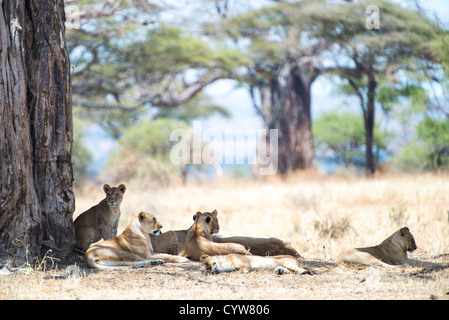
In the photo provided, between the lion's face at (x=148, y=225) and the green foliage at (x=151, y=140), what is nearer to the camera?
the lion's face at (x=148, y=225)

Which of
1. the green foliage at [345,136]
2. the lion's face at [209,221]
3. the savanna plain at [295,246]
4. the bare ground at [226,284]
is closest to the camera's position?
the bare ground at [226,284]

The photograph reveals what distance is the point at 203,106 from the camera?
1474 inches

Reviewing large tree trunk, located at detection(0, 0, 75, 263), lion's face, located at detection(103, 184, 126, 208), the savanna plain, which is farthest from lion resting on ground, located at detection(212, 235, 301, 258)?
large tree trunk, located at detection(0, 0, 75, 263)

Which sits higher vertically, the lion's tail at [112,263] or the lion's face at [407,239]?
the lion's face at [407,239]

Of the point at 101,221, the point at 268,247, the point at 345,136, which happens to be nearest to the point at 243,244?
the point at 268,247

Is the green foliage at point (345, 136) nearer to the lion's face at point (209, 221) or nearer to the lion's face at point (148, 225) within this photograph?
the lion's face at point (209, 221)

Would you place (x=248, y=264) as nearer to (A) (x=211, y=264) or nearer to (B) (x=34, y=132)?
(A) (x=211, y=264)

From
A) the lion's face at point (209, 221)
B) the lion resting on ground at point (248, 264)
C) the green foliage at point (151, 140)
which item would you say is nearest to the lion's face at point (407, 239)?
the lion resting on ground at point (248, 264)

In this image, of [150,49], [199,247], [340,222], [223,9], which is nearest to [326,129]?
[223,9]

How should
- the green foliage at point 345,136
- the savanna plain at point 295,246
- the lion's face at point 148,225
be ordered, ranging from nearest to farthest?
1. the savanna plain at point 295,246
2. the lion's face at point 148,225
3. the green foliage at point 345,136

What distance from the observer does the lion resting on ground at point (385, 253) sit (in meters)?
6.20

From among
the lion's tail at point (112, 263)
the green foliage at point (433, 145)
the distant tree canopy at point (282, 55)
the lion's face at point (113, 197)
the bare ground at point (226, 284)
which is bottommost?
the bare ground at point (226, 284)

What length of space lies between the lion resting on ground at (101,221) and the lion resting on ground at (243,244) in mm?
507

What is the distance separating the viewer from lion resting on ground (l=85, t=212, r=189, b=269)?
6.02 m
